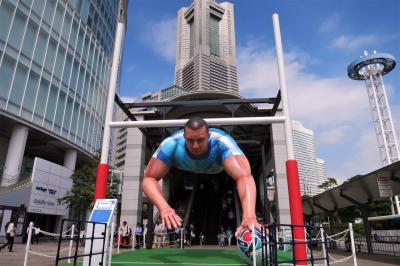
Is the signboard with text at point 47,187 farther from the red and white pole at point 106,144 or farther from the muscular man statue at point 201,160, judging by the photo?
the muscular man statue at point 201,160

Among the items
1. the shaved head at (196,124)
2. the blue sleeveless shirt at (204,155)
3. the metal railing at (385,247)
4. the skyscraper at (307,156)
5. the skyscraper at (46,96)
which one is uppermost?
the skyscraper at (307,156)

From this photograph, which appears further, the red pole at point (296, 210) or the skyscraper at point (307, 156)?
Result: the skyscraper at point (307, 156)

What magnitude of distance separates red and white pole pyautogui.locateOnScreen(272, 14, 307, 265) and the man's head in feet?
6.58

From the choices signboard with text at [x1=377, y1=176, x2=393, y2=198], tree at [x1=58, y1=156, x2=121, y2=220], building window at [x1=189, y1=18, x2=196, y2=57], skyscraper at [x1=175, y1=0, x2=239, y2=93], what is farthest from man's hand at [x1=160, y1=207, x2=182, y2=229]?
building window at [x1=189, y1=18, x2=196, y2=57]

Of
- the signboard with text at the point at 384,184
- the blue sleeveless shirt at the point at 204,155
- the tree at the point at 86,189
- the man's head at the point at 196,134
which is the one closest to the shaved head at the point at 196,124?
the man's head at the point at 196,134

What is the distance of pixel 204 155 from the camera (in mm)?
6074

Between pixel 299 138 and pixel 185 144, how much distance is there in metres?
140

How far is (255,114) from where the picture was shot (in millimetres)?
16047

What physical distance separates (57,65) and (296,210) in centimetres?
2794

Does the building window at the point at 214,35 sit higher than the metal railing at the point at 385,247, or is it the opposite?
the building window at the point at 214,35

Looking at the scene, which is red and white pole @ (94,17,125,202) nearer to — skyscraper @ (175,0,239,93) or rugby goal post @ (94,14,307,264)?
rugby goal post @ (94,14,307,264)

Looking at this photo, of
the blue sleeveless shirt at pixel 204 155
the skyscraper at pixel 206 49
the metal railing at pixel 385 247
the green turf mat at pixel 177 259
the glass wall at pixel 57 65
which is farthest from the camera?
the skyscraper at pixel 206 49

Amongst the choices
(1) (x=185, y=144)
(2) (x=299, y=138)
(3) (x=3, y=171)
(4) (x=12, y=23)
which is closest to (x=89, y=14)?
(4) (x=12, y=23)

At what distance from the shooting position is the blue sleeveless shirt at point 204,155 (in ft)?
20.0
